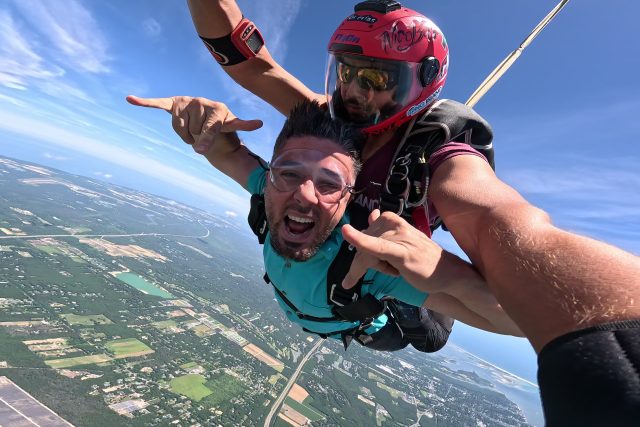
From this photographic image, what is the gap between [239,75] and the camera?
2.52 m

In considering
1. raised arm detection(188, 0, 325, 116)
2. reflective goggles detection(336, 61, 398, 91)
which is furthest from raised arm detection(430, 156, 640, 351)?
raised arm detection(188, 0, 325, 116)

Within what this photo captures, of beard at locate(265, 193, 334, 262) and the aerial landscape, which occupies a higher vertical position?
beard at locate(265, 193, 334, 262)

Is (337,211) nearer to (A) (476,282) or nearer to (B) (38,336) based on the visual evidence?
(A) (476,282)

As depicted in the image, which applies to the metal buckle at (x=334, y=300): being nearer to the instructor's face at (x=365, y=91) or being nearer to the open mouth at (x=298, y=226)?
the open mouth at (x=298, y=226)

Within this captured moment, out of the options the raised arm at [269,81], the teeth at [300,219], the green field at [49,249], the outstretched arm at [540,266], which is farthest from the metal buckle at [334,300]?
the green field at [49,249]

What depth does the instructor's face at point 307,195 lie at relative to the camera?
1.89 metres

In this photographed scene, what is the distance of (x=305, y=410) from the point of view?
26.0m

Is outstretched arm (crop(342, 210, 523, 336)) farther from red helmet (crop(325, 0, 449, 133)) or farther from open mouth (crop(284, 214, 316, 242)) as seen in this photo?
red helmet (crop(325, 0, 449, 133))

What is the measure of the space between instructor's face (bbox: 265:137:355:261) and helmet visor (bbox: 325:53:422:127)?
0.92 feet

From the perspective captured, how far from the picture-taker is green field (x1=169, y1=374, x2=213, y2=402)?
23.7 m

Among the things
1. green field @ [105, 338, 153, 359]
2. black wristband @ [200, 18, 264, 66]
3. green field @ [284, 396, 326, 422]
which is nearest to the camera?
black wristband @ [200, 18, 264, 66]

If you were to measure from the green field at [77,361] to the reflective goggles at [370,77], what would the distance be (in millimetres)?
29280

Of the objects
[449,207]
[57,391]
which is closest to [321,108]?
[449,207]

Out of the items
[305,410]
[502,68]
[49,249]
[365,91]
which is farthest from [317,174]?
[49,249]
